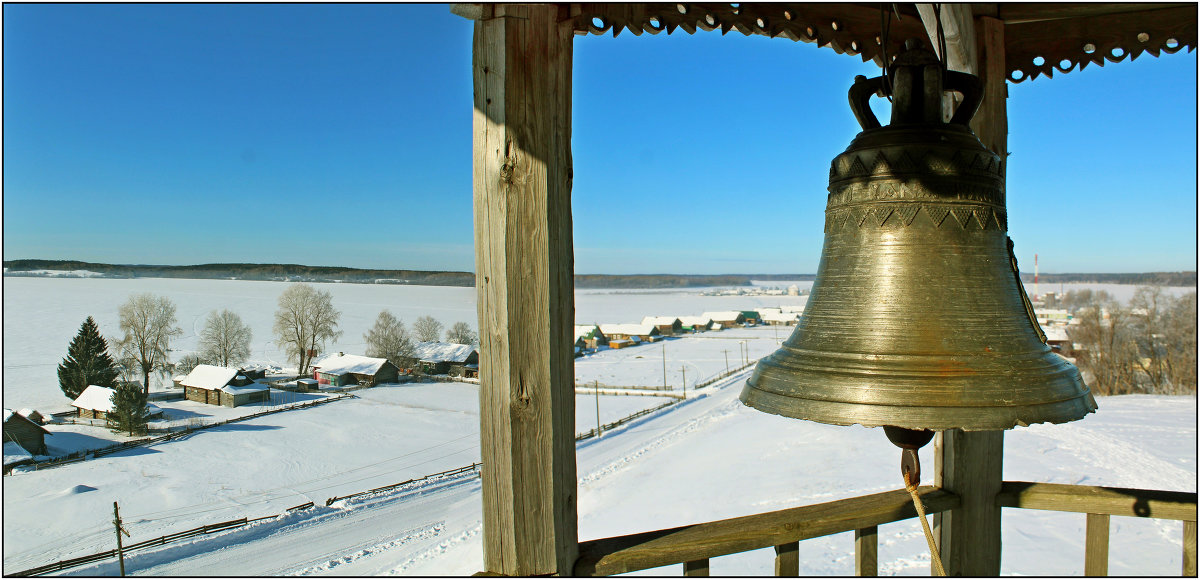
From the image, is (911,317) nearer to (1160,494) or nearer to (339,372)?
(1160,494)

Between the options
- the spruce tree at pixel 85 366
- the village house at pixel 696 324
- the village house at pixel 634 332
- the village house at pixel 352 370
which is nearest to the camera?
the spruce tree at pixel 85 366

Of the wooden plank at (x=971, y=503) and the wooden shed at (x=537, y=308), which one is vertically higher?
the wooden shed at (x=537, y=308)

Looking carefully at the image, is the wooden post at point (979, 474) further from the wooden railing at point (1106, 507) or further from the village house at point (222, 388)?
the village house at point (222, 388)

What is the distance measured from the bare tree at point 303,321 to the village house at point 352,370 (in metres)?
0.72

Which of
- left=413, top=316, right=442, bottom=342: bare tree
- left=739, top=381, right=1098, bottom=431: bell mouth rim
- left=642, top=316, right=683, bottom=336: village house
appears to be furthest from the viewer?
left=642, top=316, right=683, bottom=336: village house

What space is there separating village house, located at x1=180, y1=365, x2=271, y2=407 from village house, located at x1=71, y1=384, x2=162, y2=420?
1.69 meters

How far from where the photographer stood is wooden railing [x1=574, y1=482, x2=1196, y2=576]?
1.75 m

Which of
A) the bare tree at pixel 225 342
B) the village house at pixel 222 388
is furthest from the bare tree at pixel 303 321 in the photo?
the village house at pixel 222 388

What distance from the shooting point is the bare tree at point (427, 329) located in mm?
25031

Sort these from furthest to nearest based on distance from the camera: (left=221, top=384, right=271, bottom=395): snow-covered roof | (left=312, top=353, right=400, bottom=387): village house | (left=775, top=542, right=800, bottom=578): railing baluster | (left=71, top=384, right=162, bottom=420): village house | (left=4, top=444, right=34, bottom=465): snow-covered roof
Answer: (left=312, top=353, right=400, bottom=387): village house < (left=221, top=384, right=271, bottom=395): snow-covered roof < (left=71, top=384, right=162, bottom=420): village house < (left=4, top=444, right=34, bottom=465): snow-covered roof < (left=775, top=542, right=800, bottom=578): railing baluster

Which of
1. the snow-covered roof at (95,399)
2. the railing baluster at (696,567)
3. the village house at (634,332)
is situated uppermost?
the railing baluster at (696,567)

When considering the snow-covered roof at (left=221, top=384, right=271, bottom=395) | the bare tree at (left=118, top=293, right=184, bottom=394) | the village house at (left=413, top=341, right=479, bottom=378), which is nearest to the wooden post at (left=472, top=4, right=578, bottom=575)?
the snow-covered roof at (left=221, top=384, right=271, bottom=395)

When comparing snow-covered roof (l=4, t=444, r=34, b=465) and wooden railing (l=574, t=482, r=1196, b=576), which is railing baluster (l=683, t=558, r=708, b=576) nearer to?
wooden railing (l=574, t=482, r=1196, b=576)

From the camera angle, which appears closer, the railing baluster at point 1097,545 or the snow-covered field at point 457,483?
the railing baluster at point 1097,545
